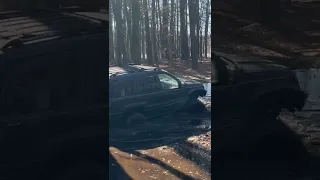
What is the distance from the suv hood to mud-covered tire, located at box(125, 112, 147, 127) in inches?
33.7

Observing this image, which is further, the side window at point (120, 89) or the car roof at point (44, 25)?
the side window at point (120, 89)

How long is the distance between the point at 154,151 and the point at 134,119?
0.94 ft

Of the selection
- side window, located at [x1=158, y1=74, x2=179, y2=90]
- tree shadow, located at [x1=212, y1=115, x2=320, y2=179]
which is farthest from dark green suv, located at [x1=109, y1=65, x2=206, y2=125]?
tree shadow, located at [x1=212, y1=115, x2=320, y2=179]

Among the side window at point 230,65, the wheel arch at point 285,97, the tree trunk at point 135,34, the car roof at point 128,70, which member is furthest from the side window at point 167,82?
the wheel arch at point 285,97

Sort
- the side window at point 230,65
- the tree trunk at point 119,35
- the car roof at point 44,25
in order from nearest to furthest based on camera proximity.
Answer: the car roof at point 44,25 < the tree trunk at point 119,35 < the side window at point 230,65

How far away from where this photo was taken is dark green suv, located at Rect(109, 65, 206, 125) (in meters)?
3.14

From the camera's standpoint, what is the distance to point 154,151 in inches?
126

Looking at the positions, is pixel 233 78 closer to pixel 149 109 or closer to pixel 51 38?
pixel 149 109

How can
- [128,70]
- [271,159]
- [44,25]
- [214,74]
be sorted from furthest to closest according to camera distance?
1. [271,159]
2. [214,74]
3. [128,70]
4. [44,25]

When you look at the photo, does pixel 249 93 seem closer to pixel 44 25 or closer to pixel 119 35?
pixel 119 35

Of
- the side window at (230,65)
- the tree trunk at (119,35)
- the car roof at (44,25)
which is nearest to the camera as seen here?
the car roof at (44,25)

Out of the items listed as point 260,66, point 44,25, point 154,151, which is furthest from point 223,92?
point 44,25

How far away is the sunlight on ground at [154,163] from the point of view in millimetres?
3201

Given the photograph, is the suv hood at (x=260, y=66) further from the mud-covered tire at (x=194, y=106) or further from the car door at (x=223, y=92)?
the mud-covered tire at (x=194, y=106)
